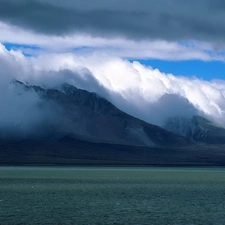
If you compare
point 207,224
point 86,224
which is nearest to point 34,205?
point 86,224

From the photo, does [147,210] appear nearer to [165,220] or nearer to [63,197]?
[165,220]

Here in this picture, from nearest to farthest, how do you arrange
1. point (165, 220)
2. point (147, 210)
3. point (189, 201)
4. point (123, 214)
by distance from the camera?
point (165, 220)
point (123, 214)
point (147, 210)
point (189, 201)

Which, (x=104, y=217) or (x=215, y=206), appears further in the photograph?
(x=215, y=206)

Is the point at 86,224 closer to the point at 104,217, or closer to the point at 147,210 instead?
the point at 104,217

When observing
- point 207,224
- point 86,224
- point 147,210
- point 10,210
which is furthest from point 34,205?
point 207,224

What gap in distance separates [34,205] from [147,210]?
44.2 feet

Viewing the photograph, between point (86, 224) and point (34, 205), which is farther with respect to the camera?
point (34, 205)

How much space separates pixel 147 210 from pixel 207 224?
1252cm

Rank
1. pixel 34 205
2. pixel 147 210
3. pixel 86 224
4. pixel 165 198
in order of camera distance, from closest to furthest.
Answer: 1. pixel 86 224
2. pixel 147 210
3. pixel 34 205
4. pixel 165 198

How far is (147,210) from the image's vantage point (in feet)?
225

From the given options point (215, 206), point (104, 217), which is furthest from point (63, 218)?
point (215, 206)

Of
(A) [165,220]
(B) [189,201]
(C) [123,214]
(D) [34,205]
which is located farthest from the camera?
(B) [189,201]

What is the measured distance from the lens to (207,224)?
5697cm

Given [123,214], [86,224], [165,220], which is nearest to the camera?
[86,224]
